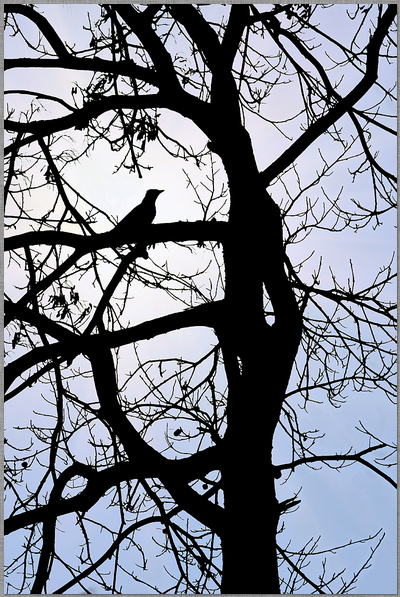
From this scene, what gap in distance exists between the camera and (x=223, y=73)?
4.28 meters

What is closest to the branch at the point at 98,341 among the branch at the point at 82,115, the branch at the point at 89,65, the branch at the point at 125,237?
the branch at the point at 125,237

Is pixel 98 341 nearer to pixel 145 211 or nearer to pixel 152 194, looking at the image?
pixel 145 211

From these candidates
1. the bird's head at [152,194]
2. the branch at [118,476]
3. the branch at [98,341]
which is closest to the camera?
the branch at [98,341]

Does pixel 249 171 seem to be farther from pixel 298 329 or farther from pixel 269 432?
pixel 269 432

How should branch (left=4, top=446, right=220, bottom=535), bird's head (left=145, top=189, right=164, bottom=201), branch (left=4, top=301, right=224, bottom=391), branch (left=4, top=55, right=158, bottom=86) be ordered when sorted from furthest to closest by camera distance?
1. bird's head (left=145, top=189, right=164, bottom=201)
2. branch (left=4, top=55, right=158, bottom=86)
3. branch (left=4, top=446, right=220, bottom=535)
4. branch (left=4, top=301, right=224, bottom=391)

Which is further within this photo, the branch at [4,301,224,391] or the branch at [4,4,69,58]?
the branch at [4,4,69,58]

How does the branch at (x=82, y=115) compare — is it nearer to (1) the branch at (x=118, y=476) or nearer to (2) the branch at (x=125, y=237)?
(2) the branch at (x=125, y=237)

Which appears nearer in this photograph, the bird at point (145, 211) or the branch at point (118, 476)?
the branch at point (118, 476)

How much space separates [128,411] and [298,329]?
1.37 m

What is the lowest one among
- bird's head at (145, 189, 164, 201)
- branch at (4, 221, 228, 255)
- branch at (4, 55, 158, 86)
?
Answer: branch at (4, 221, 228, 255)

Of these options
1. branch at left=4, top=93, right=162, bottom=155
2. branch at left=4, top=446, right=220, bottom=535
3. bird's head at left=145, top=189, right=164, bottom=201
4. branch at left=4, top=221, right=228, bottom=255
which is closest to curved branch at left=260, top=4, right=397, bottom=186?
branch at left=4, top=221, right=228, bottom=255

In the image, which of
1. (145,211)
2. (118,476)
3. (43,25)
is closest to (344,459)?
(118,476)

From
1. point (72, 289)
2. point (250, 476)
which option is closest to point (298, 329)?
point (250, 476)

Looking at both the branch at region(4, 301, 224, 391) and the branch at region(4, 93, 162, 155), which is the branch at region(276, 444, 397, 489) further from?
the branch at region(4, 93, 162, 155)
